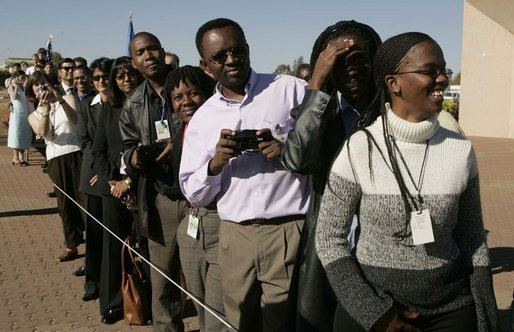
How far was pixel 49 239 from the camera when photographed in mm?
8930

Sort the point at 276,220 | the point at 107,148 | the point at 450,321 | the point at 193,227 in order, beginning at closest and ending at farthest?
the point at 450,321 → the point at 276,220 → the point at 193,227 → the point at 107,148

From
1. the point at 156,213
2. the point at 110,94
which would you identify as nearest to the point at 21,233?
the point at 110,94

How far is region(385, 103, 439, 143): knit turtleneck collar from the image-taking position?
219 centimetres

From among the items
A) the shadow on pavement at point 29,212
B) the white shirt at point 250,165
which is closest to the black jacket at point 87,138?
the white shirt at point 250,165

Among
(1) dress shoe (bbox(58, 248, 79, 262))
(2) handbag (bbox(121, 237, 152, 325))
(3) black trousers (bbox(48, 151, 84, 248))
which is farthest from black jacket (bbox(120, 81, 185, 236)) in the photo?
(1) dress shoe (bbox(58, 248, 79, 262))

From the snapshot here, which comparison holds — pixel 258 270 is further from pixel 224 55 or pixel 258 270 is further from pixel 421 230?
pixel 421 230

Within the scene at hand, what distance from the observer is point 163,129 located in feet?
14.6

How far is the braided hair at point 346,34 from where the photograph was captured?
8.68ft

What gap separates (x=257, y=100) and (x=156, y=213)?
5.63 ft

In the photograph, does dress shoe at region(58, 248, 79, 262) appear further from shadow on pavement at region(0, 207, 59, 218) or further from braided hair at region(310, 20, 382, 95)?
braided hair at region(310, 20, 382, 95)

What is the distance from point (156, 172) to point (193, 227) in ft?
2.67

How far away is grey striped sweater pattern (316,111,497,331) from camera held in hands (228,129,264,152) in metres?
0.71

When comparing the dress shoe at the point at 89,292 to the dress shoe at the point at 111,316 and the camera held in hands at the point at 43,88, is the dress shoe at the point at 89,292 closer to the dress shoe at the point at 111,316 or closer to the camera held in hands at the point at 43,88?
the dress shoe at the point at 111,316

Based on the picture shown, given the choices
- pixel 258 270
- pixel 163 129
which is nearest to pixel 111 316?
pixel 163 129
